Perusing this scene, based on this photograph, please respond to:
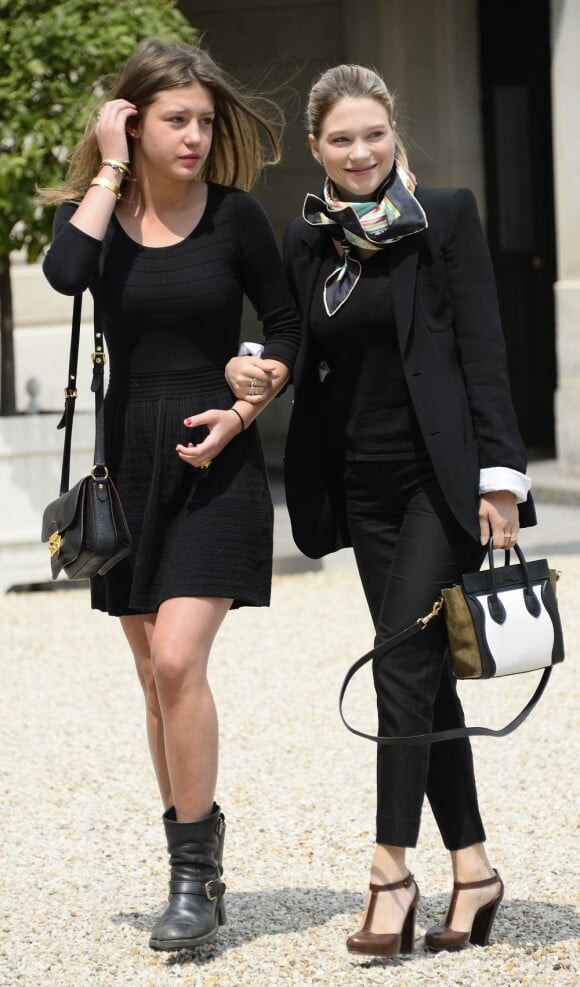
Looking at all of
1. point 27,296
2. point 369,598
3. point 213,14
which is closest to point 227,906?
point 369,598

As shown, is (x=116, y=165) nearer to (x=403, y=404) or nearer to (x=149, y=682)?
(x=403, y=404)

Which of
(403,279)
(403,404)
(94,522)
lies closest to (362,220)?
(403,279)

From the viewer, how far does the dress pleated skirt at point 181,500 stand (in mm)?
3215

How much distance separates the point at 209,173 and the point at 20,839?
173cm

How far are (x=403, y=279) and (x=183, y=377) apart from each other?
49 cm

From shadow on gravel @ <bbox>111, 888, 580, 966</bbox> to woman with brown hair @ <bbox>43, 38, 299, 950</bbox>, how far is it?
0.26ft

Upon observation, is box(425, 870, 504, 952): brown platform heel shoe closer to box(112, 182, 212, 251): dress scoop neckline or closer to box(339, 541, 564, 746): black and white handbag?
box(339, 541, 564, 746): black and white handbag

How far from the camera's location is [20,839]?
4125 mm

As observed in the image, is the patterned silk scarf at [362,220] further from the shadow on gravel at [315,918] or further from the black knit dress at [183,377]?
the shadow on gravel at [315,918]

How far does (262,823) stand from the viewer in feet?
13.6

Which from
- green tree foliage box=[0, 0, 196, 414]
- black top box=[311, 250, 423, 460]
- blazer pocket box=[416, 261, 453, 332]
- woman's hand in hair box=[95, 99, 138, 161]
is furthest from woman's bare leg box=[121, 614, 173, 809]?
green tree foliage box=[0, 0, 196, 414]

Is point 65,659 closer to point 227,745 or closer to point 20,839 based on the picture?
point 227,745

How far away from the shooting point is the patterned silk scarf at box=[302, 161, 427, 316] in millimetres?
3020

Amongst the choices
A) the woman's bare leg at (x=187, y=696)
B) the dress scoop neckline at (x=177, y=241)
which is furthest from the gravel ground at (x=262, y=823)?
the dress scoop neckline at (x=177, y=241)
